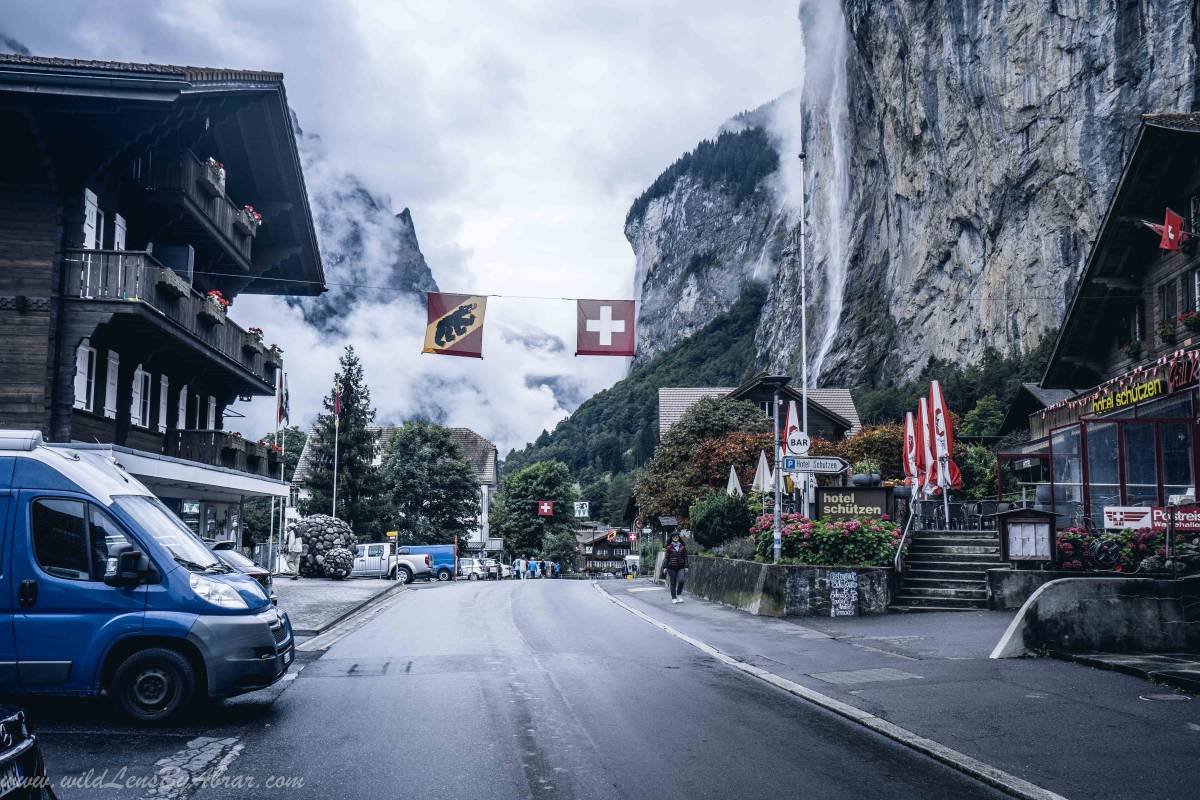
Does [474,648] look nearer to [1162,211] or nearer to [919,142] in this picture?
[1162,211]

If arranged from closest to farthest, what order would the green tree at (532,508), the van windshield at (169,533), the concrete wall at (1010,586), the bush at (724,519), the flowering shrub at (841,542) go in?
the van windshield at (169,533), the concrete wall at (1010,586), the flowering shrub at (841,542), the bush at (724,519), the green tree at (532,508)

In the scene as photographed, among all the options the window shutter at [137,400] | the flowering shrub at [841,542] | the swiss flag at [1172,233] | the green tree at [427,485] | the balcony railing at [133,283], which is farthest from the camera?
the green tree at [427,485]

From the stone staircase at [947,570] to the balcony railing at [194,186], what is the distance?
17.6m

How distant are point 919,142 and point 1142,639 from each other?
7817 cm

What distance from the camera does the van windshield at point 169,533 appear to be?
30.2 ft

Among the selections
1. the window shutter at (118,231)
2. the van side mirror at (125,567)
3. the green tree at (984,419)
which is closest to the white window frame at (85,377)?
the window shutter at (118,231)

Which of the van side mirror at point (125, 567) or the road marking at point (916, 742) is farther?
the van side mirror at point (125, 567)

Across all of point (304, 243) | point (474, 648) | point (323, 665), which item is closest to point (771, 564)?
point (474, 648)

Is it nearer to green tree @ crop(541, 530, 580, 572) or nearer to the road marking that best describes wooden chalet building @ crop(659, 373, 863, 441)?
green tree @ crop(541, 530, 580, 572)

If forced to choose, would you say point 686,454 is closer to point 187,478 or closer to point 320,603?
point 320,603

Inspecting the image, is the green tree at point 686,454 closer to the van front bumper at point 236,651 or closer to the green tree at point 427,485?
the green tree at point 427,485

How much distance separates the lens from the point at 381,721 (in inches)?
343

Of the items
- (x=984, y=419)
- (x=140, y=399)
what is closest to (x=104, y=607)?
(x=140, y=399)

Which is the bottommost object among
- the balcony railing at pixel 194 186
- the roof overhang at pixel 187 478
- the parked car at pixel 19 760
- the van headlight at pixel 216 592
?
the parked car at pixel 19 760
